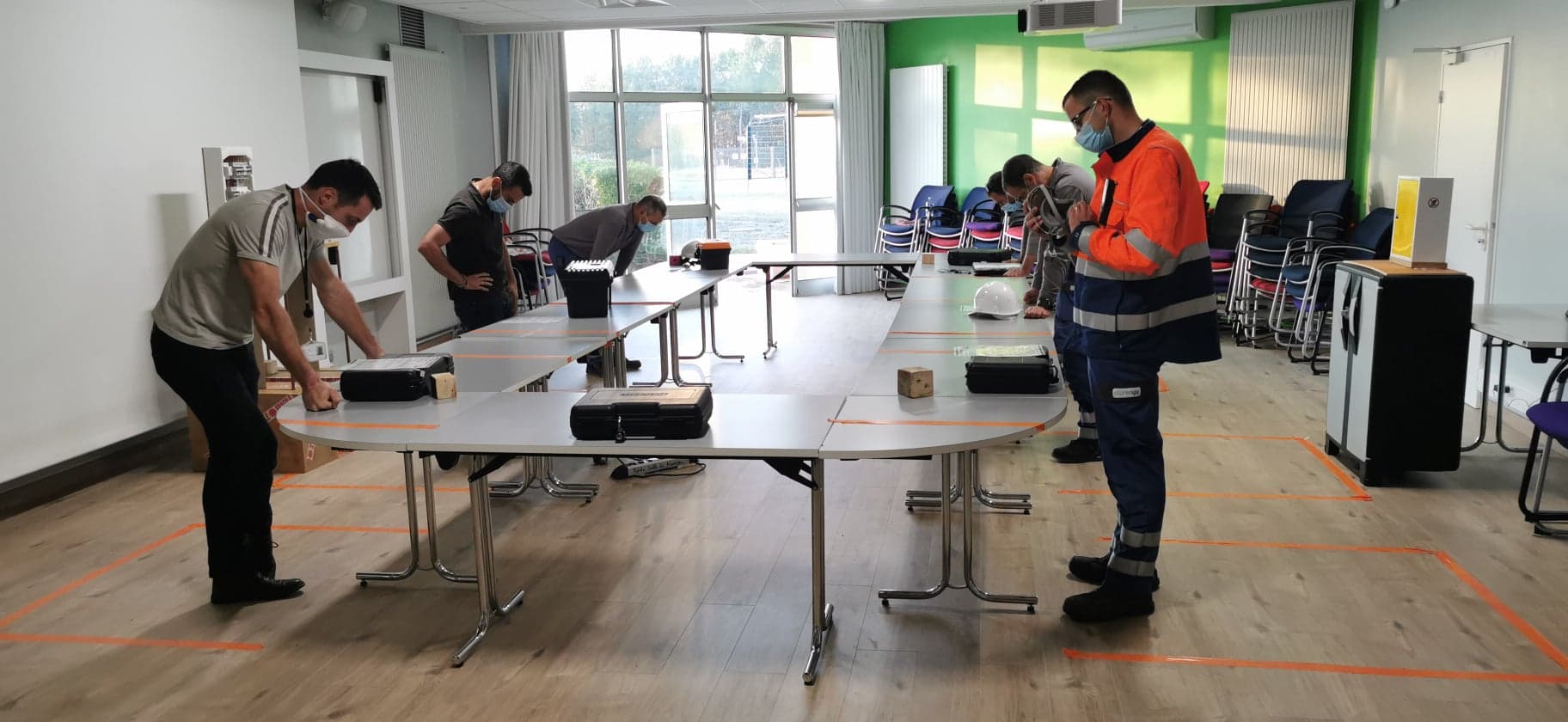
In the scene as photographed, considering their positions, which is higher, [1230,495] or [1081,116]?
[1081,116]

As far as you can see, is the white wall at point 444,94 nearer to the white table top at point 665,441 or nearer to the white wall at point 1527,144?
the white table top at point 665,441

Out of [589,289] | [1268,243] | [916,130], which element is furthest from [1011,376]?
[916,130]

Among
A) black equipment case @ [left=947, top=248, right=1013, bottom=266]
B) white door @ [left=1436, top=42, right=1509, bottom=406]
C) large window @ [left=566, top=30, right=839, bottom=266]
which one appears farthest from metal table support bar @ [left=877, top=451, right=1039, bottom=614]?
large window @ [left=566, top=30, right=839, bottom=266]

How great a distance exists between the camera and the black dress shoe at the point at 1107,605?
355 centimetres

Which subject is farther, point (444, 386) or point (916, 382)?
point (444, 386)

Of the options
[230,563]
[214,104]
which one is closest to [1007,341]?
[230,563]

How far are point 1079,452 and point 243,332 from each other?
3.55m

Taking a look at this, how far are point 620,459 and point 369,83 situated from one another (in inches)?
163

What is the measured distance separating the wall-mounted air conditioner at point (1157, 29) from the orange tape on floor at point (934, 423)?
7.17 m

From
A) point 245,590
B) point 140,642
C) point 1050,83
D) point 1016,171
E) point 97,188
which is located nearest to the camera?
point 140,642

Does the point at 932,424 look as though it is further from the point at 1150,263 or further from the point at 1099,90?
the point at 1099,90

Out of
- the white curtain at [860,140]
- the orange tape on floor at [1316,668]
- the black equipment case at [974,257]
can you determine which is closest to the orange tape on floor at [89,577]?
the orange tape on floor at [1316,668]

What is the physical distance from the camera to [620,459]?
5602 mm

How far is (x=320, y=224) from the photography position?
12.4 feet
